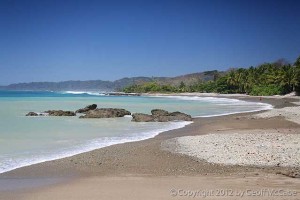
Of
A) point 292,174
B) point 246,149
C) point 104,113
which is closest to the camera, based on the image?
point 292,174

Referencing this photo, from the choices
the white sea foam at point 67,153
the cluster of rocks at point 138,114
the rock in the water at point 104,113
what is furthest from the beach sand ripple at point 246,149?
the rock in the water at point 104,113

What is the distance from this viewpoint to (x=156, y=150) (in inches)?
549

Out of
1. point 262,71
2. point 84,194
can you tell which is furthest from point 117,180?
point 262,71

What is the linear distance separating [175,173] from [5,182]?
186 inches

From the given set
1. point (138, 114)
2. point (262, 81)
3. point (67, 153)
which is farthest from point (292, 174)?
point (262, 81)

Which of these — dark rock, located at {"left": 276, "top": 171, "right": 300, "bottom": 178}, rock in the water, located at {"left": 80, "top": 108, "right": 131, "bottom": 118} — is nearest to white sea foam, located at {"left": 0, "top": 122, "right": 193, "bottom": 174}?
dark rock, located at {"left": 276, "top": 171, "right": 300, "bottom": 178}

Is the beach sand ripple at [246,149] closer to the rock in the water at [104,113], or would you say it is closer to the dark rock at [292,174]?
the dark rock at [292,174]

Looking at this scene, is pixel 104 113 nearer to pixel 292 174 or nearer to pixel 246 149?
pixel 246 149

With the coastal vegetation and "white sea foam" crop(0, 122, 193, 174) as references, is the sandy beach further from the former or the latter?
the coastal vegetation

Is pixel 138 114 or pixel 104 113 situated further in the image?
pixel 104 113

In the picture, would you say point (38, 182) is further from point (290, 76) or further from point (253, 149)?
point (290, 76)

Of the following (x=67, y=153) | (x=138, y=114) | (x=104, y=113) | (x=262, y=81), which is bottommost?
(x=67, y=153)

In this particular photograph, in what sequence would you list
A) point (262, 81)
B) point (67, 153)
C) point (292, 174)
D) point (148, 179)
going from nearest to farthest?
point (292, 174) < point (148, 179) < point (67, 153) < point (262, 81)

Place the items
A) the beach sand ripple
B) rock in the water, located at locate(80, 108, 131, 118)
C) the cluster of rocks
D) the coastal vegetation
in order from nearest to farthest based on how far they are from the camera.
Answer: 1. the beach sand ripple
2. the cluster of rocks
3. rock in the water, located at locate(80, 108, 131, 118)
4. the coastal vegetation
